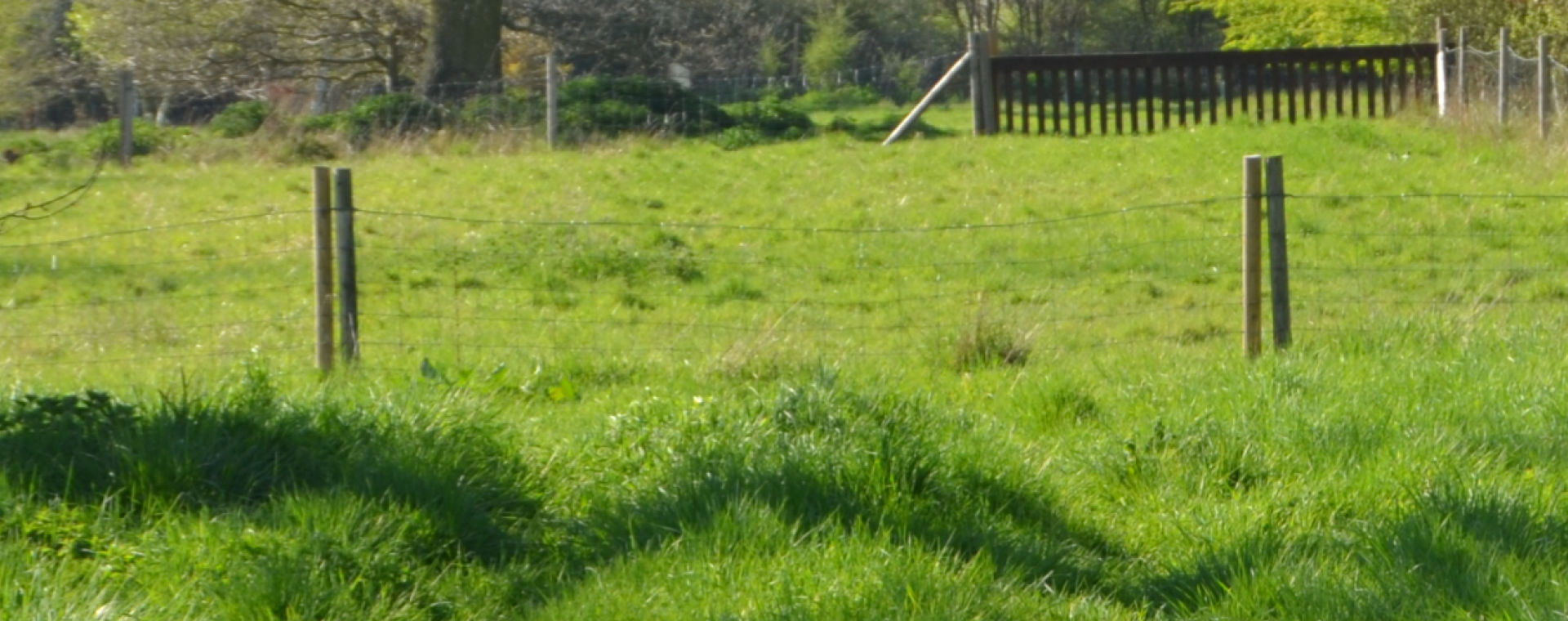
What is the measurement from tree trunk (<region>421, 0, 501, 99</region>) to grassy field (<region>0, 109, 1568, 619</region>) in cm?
1111

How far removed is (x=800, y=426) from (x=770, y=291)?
5.22 meters

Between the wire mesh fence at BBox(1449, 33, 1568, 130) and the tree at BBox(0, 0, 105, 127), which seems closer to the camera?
the wire mesh fence at BBox(1449, 33, 1568, 130)

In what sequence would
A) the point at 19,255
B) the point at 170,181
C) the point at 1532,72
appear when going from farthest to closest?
the point at 1532,72, the point at 170,181, the point at 19,255

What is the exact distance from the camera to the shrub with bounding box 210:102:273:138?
21.7m

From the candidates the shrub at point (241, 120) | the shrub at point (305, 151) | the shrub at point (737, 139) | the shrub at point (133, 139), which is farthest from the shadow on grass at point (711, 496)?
the shrub at point (241, 120)

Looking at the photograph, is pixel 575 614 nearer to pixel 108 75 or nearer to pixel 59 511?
pixel 59 511

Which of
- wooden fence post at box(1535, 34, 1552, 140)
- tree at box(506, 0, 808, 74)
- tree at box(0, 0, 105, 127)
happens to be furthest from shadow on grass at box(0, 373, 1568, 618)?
tree at box(506, 0, 808, 74)

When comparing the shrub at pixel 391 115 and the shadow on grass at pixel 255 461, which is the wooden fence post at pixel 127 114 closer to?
the shrub at pixel 391 115

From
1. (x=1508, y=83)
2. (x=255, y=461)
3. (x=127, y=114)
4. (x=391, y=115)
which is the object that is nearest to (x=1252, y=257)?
(x=255, y=461)

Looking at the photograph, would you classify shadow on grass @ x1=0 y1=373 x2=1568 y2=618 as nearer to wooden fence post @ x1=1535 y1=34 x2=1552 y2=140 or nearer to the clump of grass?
the clump of grass

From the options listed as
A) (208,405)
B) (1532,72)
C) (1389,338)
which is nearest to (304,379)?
(208,405)

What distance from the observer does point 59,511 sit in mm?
5121

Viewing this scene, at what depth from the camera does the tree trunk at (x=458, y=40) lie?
955 inches

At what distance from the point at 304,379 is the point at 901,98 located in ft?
89.9
